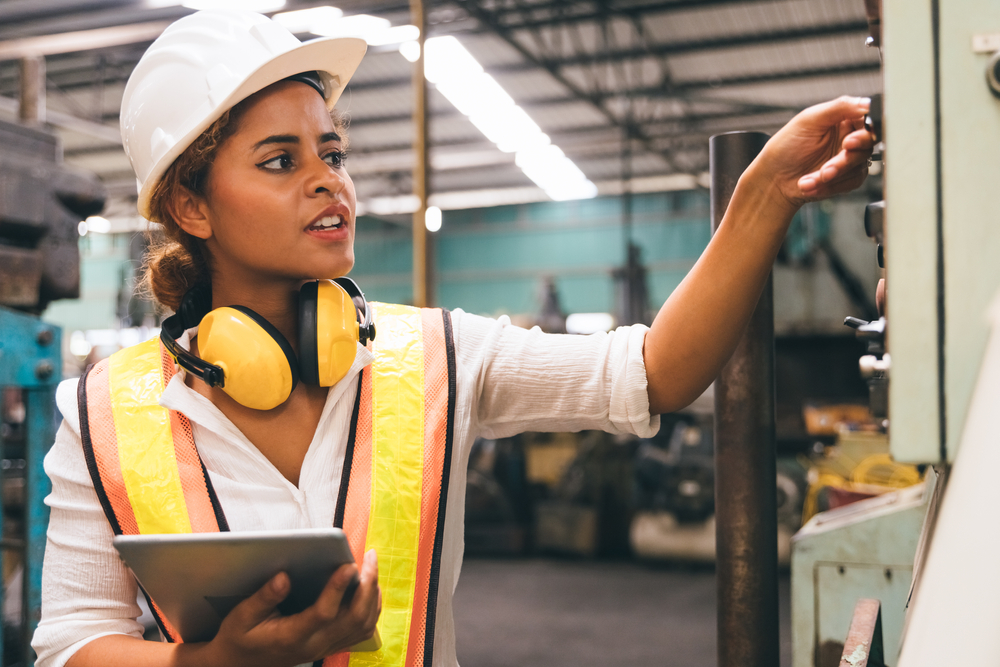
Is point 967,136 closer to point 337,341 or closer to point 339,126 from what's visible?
point 337,341

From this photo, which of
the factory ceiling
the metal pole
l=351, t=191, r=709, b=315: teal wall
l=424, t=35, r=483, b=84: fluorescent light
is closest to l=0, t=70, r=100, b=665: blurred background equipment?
the metal pole

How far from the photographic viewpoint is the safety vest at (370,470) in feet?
3.38

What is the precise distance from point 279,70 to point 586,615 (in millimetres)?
4681

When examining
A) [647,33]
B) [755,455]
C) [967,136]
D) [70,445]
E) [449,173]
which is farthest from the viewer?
[449,173]

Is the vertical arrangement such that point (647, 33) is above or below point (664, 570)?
above

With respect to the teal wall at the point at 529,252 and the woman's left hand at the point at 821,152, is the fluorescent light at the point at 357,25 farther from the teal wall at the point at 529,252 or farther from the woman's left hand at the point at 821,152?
the teal wall at the point at 529,252

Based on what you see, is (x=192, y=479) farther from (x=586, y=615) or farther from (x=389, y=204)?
(x=389, y=204)

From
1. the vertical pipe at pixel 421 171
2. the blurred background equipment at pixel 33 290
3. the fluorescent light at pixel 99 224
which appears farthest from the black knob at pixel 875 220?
the fluorescent light at pixel 99 224

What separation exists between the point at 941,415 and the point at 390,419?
690 mm

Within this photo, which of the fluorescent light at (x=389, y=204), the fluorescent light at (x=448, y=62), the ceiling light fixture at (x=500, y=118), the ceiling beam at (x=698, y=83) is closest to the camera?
the fluorescent light at (x=448, y=62)

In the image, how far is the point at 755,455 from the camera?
1271 mm

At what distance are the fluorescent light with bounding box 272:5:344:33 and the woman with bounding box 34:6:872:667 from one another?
3.60 m

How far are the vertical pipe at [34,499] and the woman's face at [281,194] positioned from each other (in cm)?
166

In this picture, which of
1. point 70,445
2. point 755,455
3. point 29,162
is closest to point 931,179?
point 755,455
